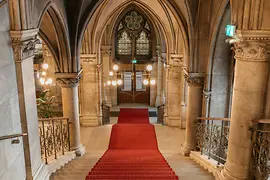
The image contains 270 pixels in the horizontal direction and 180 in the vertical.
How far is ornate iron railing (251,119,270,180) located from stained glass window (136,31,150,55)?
14.6 m

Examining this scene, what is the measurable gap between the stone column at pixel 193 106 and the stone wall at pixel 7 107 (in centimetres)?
593

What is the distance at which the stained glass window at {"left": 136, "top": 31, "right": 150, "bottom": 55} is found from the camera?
20011 millimetres

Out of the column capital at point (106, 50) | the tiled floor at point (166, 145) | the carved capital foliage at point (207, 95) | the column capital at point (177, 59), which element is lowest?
the tiled floor at point (166, 145)

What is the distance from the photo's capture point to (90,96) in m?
15.8

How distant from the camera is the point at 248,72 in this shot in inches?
231

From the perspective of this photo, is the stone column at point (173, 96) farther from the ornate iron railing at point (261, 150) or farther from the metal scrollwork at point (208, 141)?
the ornate iron railing at point (261, 150)

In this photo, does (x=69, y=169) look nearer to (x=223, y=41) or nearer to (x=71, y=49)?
(x=71, y=49)

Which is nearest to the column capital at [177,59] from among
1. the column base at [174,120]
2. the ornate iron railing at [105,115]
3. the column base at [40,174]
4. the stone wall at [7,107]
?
the column base at [174,120]

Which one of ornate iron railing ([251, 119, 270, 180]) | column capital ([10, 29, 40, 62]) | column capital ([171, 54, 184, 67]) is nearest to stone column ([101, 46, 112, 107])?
column capital ([171, 54, 184, 67])

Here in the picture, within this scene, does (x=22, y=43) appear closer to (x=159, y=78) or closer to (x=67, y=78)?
(x=67, y=78)

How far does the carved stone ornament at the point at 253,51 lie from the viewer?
18.5 ft

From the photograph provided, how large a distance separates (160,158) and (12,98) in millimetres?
5610

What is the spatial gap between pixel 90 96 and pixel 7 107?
10.6 m

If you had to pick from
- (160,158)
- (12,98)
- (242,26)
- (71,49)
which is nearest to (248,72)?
(242,26)
